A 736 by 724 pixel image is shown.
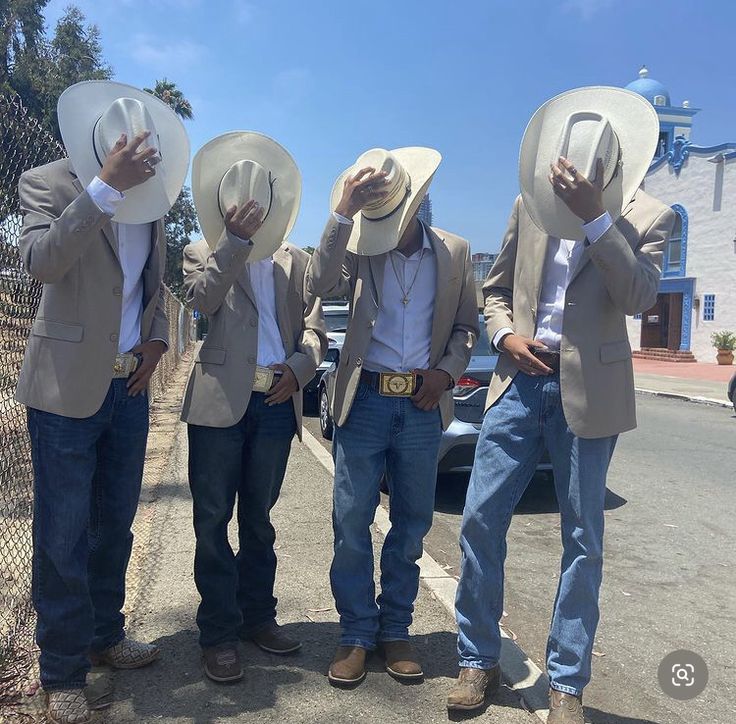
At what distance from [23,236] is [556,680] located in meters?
2.53

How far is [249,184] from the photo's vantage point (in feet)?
9.17

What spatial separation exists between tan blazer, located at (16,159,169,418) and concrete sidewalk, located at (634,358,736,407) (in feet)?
44.7

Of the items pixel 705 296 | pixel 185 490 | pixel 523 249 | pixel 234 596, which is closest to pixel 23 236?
pixel 234 596

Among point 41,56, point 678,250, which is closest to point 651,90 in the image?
point 678,250

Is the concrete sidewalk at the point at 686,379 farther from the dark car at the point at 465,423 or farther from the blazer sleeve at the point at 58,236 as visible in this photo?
the blazer sleeve at the point at 58,236

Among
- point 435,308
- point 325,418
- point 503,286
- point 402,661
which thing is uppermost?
point 503,286

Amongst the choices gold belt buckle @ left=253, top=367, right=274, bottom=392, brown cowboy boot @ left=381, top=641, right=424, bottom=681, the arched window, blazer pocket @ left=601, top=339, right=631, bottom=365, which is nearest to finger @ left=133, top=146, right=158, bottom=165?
gold belt buckle @ left=253, top=367, right=274, bottom=392

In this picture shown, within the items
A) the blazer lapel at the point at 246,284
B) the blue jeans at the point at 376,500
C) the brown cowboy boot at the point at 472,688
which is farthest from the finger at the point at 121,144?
the brown cowboy boot at the point at 472,688

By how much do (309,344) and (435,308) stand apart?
1.95ft

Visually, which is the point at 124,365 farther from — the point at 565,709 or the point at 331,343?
the point at 331,343

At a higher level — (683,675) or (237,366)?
(237,366)

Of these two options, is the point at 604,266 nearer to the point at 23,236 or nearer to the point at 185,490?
the point at 23,236

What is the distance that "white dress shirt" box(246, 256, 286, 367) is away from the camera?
3.00 meters

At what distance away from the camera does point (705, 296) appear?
24062 mm
